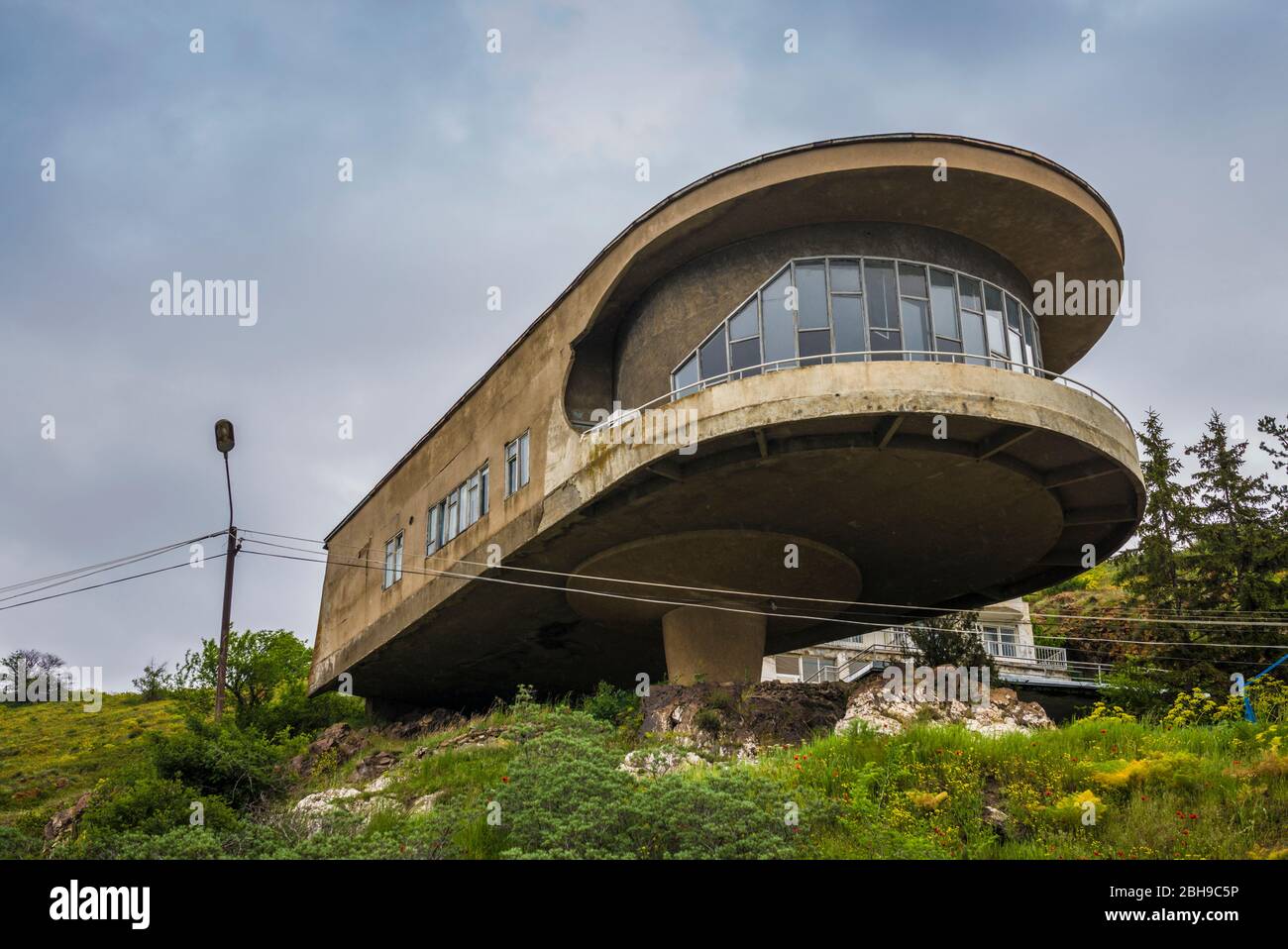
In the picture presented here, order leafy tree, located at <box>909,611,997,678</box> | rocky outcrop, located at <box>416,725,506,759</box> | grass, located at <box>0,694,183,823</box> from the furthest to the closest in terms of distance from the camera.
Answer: grass, located at <box>0,694,183,823</box>
leafy tree, located at <box>909,611,997,678</box>
rocky outcrop, located at <box>416,725,506,759</box>

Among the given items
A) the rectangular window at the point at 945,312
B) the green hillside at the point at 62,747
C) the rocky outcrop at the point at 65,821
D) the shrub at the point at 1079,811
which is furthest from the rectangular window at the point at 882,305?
the rocky outcrop at the point at 65,821

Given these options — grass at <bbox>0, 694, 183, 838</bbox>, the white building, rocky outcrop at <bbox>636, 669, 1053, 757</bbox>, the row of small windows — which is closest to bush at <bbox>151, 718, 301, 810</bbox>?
grass at <bbox>0, 694, 183, 838</bbox>

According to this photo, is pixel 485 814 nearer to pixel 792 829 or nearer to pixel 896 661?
pixel 792 829

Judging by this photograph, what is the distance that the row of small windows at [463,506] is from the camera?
2666cm

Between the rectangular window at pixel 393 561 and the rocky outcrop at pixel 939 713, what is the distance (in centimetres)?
1625

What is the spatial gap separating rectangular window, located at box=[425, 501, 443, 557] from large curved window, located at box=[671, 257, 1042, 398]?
415 inches

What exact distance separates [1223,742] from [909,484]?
23.4ft

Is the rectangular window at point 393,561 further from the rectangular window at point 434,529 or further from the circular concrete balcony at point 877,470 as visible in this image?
the circular concrete balcony at point 877,470

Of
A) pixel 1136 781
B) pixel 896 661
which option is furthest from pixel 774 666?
pixel 1136 781

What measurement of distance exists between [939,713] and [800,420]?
5445mm

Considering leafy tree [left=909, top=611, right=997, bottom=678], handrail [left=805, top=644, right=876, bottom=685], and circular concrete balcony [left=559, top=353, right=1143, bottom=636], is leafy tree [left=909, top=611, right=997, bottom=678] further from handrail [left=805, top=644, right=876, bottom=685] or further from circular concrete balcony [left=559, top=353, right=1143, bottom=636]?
handrail [left=805, top=644, right=876, bottom=685]

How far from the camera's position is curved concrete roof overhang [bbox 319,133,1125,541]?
826 inches

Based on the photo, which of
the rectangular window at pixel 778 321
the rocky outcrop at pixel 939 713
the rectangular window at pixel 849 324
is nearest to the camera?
the rocky outcrop at pixel 939 713
